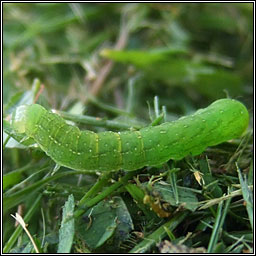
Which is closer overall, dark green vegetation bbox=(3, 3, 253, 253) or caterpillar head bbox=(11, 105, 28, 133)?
dark green vegetation bbox=(3, 3, 253, 253)

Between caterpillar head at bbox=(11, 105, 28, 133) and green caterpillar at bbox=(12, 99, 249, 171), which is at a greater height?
caterpillar head at bbox=(11, 105, 28, 133)

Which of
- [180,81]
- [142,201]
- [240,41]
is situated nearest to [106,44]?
[180,81]

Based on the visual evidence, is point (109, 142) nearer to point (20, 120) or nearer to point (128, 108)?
point (20, 120)

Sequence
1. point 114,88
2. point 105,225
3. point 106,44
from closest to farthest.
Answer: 1. point 105,225
2. point 114,88
3. point 106,44

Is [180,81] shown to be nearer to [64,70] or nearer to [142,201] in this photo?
[64,70]

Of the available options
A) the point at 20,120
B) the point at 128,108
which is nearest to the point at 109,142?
the point at 20,120
